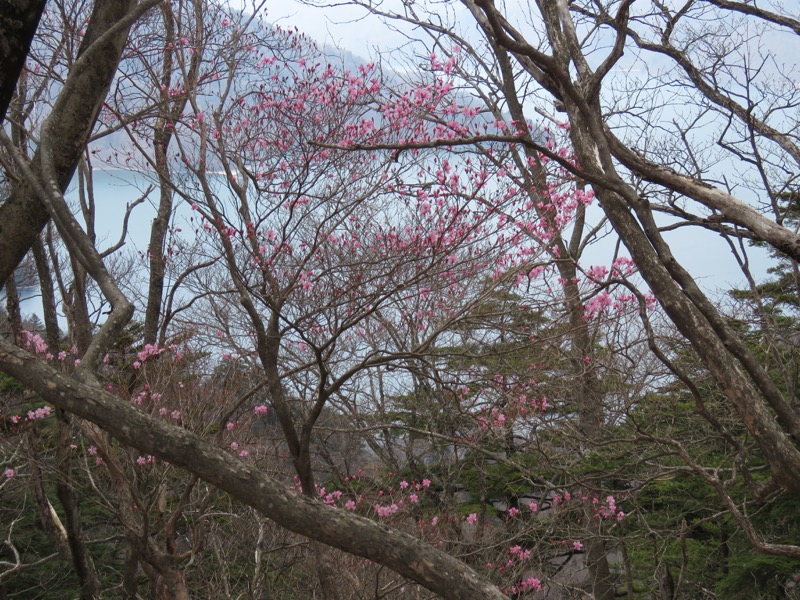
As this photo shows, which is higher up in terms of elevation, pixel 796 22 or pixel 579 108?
pixel 796 22

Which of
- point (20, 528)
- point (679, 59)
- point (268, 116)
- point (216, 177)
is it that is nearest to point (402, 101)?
point (268, 116)

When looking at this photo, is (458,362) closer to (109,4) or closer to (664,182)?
(664,182)

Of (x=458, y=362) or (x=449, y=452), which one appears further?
(x=449, y=452)

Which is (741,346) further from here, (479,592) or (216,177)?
(216,177)

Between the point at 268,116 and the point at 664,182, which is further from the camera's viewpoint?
the point at 268,116

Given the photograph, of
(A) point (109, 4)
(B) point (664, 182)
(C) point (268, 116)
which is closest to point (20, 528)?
(C) point (268, 116)

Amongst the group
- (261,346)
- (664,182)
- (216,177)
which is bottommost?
(261,346)

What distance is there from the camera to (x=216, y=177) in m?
5.54

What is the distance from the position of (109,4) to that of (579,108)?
7.41ft

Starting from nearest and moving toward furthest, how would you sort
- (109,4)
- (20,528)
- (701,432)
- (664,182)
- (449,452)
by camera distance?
(109,4) → (664,182) → (701,432) → (20,528) → (449,452)

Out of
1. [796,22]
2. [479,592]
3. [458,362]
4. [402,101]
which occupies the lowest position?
[479,592]

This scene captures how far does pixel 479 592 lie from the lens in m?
2.17

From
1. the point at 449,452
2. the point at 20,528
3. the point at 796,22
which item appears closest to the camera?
the point at 796,22

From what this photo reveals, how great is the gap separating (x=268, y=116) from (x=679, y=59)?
12.4 ft
